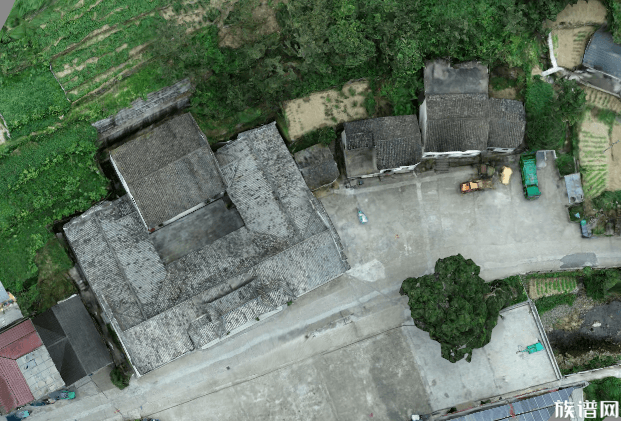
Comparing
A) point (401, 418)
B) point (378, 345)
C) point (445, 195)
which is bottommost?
point (401, 418)

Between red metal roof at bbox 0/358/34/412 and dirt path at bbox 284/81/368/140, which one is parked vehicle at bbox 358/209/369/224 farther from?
red metal roof at bbox 0/358/34/412

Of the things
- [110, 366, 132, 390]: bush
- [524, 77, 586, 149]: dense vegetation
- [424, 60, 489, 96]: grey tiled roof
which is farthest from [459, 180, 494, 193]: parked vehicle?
[110, 366, 132, 390]: bush

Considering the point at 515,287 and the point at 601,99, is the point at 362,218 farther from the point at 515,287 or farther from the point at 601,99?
the point at 601,99

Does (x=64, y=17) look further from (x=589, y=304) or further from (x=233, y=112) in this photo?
(x=589, y=304)

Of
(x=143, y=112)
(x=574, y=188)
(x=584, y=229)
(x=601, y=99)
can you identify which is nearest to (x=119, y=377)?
(x=143, y=112)

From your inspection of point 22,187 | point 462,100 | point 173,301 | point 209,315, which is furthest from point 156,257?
point 462,100

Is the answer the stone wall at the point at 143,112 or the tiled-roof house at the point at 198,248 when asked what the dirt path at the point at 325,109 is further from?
the stone wall at the point at 143,112

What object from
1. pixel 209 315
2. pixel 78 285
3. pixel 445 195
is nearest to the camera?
pixel 209 315

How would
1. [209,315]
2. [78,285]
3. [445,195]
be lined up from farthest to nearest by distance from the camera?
[445,195] < [78,285] < [209,315]
